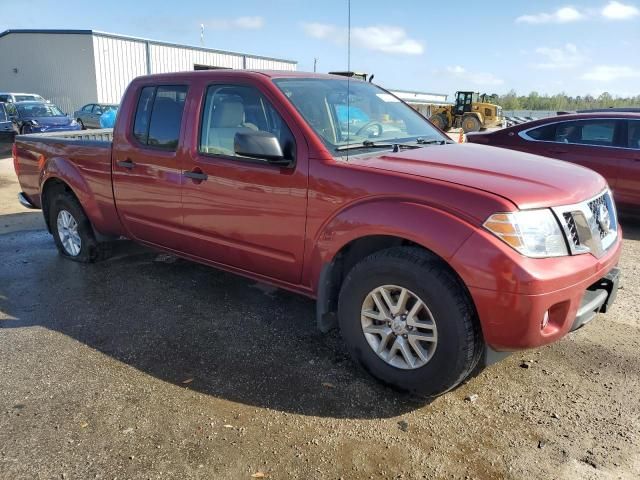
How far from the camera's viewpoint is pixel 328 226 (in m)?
3.27

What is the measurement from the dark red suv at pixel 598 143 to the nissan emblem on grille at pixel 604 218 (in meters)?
4.23

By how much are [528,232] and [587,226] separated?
0.50m

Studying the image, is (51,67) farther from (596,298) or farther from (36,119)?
(596,298)

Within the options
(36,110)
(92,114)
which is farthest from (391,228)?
(92,114)

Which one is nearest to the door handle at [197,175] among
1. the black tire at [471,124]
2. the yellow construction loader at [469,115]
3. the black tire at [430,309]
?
the black tire at [430,309]

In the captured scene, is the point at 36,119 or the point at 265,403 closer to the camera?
the point at 265,403

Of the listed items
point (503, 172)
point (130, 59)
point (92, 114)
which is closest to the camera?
point (503, 172)

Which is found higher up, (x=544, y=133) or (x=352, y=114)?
(x=352, y=114)

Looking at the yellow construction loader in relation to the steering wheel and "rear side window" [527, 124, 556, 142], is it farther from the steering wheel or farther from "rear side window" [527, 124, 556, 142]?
the steering wheel

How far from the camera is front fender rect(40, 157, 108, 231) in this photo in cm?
512

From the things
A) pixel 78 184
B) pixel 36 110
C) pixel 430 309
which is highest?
pixel 36 110

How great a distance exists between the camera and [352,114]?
3.81m

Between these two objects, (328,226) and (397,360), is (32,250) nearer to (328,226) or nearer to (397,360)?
(328,226)

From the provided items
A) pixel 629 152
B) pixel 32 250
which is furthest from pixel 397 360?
pixel 629 152
